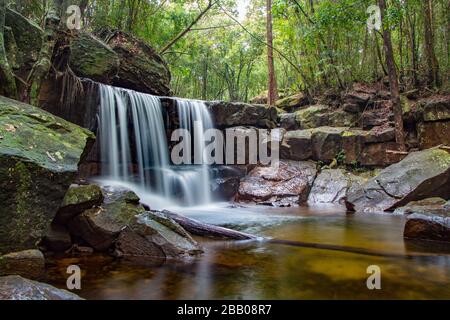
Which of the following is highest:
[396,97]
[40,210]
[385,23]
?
[385,23]

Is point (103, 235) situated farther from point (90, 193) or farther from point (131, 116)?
point (131, 116)

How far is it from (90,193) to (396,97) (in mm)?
9083

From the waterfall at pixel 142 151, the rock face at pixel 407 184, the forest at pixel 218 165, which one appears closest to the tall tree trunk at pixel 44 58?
the forest at pixel 218 165

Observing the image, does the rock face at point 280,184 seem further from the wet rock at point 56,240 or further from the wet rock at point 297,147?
the wet rock at point 56,240

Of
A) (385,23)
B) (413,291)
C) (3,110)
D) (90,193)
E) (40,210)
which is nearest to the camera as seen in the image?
(413,291)

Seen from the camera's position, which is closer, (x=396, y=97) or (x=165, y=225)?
(x=165, y=225)

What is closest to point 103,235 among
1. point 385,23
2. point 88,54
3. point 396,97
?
point 88,54

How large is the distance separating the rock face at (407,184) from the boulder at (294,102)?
6.42 meters

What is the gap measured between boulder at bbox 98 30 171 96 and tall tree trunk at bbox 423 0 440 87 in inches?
329

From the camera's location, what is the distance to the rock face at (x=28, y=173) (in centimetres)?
335

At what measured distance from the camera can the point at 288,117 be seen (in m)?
12.9

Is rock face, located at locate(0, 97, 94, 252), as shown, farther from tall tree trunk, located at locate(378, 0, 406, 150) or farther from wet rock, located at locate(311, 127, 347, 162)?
tall tree trunk, located at locate(378, 0, 406, 150)

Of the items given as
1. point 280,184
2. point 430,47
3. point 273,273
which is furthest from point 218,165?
point 273,273

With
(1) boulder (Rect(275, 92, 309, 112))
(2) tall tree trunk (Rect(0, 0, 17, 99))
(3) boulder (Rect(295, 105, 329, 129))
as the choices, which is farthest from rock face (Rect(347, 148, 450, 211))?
(2) tall tree trunk (Rect(0, 0, 17, 99))
